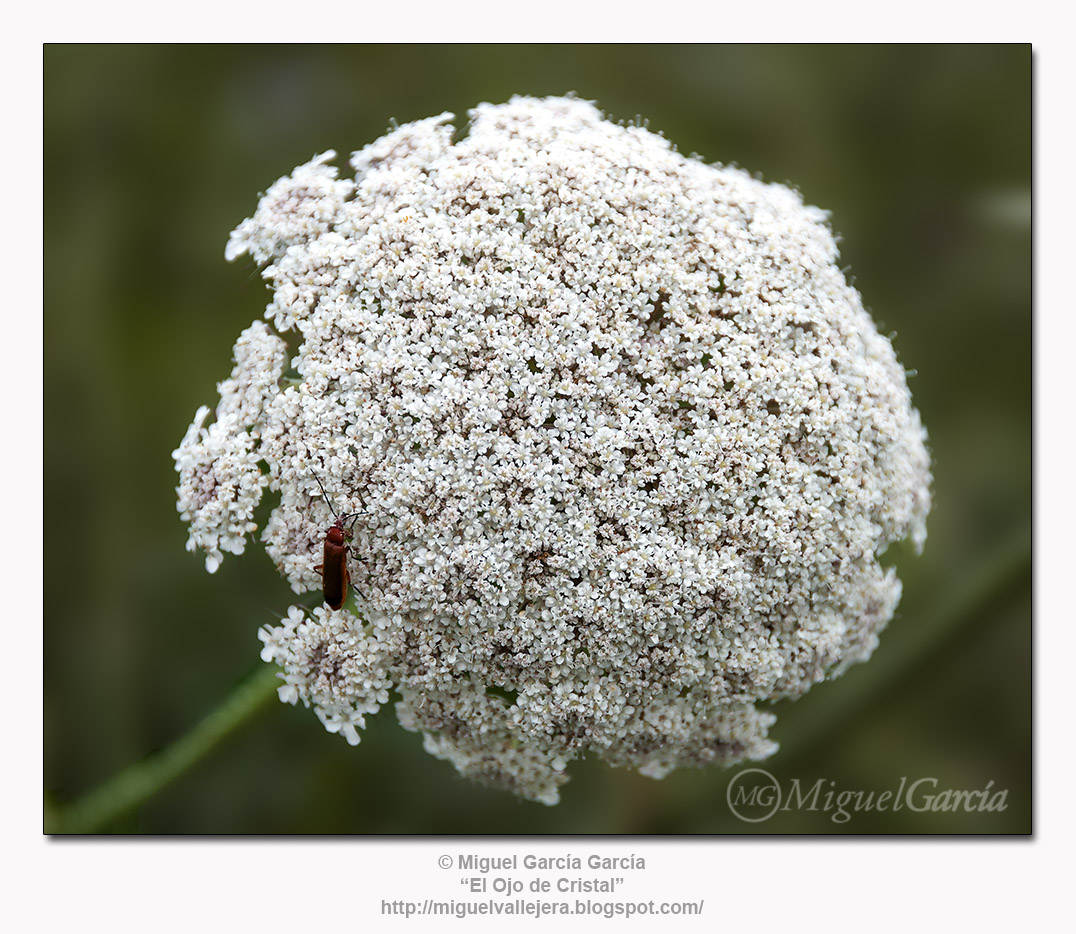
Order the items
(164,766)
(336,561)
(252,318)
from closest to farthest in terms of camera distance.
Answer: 1. (336,561)
2. (164,766)
3. (252,318)

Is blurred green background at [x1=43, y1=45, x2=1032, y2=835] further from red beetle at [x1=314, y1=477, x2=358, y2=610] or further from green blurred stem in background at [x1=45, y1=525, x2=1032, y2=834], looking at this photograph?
red beetle at [x1=314, y1=477, x2=358, y2=610]

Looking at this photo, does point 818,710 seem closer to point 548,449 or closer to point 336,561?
point 548,449

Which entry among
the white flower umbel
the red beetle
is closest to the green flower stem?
the white flower umbel

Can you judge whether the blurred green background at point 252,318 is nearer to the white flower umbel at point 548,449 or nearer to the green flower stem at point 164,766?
the green flower stem at point 164,766

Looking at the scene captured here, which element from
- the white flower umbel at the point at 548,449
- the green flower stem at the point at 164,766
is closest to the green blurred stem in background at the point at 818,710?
the green flower stem at the point at 164,766

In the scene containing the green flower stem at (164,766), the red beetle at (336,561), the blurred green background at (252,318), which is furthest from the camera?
the blurred green background at (252,318)

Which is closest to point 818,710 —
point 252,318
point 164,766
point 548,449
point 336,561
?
point 548,449

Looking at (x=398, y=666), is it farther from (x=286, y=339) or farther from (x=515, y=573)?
(x=286, y=339)
